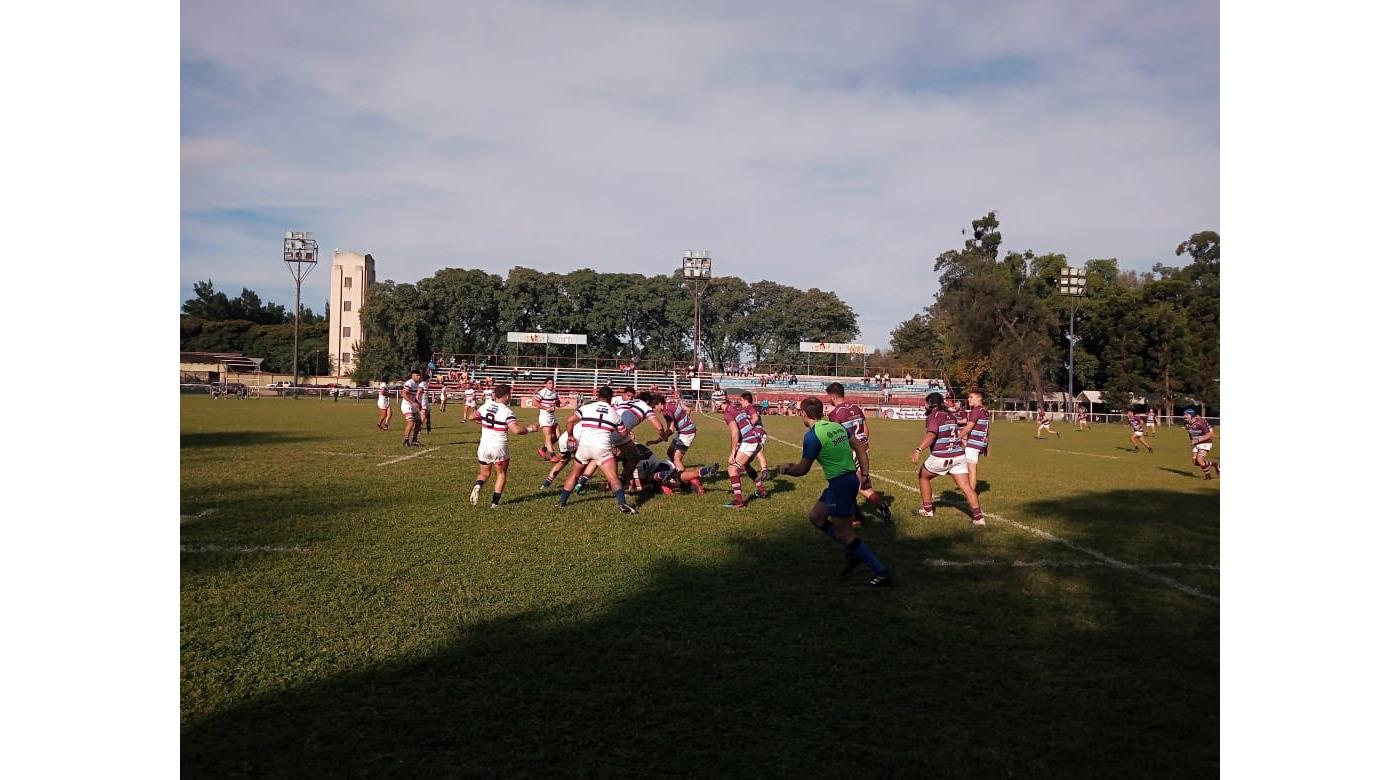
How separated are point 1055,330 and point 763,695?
73384 mm

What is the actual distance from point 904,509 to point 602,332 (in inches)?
2915

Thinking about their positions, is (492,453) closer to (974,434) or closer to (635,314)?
(974,434)

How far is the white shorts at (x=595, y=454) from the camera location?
37.8 ft

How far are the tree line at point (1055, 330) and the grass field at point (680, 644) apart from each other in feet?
170

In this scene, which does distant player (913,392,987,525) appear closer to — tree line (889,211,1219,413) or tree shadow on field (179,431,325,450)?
tree shadow on field (179,431,325,450)

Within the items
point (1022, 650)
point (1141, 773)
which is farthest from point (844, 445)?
point (1141, 773)

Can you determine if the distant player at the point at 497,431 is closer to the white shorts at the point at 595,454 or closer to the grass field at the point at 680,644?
the grass field at the point at 680,644

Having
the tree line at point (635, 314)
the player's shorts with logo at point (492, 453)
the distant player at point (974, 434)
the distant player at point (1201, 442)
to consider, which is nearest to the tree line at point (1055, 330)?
the tree line at point (635, 314)

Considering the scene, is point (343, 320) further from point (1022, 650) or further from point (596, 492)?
point (1022, 650)

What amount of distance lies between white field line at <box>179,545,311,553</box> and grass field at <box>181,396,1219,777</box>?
47 millimetres

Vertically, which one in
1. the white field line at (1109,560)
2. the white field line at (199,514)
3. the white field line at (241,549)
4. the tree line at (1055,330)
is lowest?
the white field line at (1109,560)

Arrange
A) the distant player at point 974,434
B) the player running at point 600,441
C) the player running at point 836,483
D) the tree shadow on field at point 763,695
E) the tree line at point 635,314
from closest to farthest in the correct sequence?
the tree shadow on field at point 763,695
the player running at point 836,483
the player running at point 600,441
the distant player at point 974,434
the tree line at point 635,314

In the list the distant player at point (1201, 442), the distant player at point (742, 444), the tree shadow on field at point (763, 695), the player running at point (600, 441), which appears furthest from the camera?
the distant player at point (1201, 442)

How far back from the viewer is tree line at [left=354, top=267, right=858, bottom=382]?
80.1 metres
